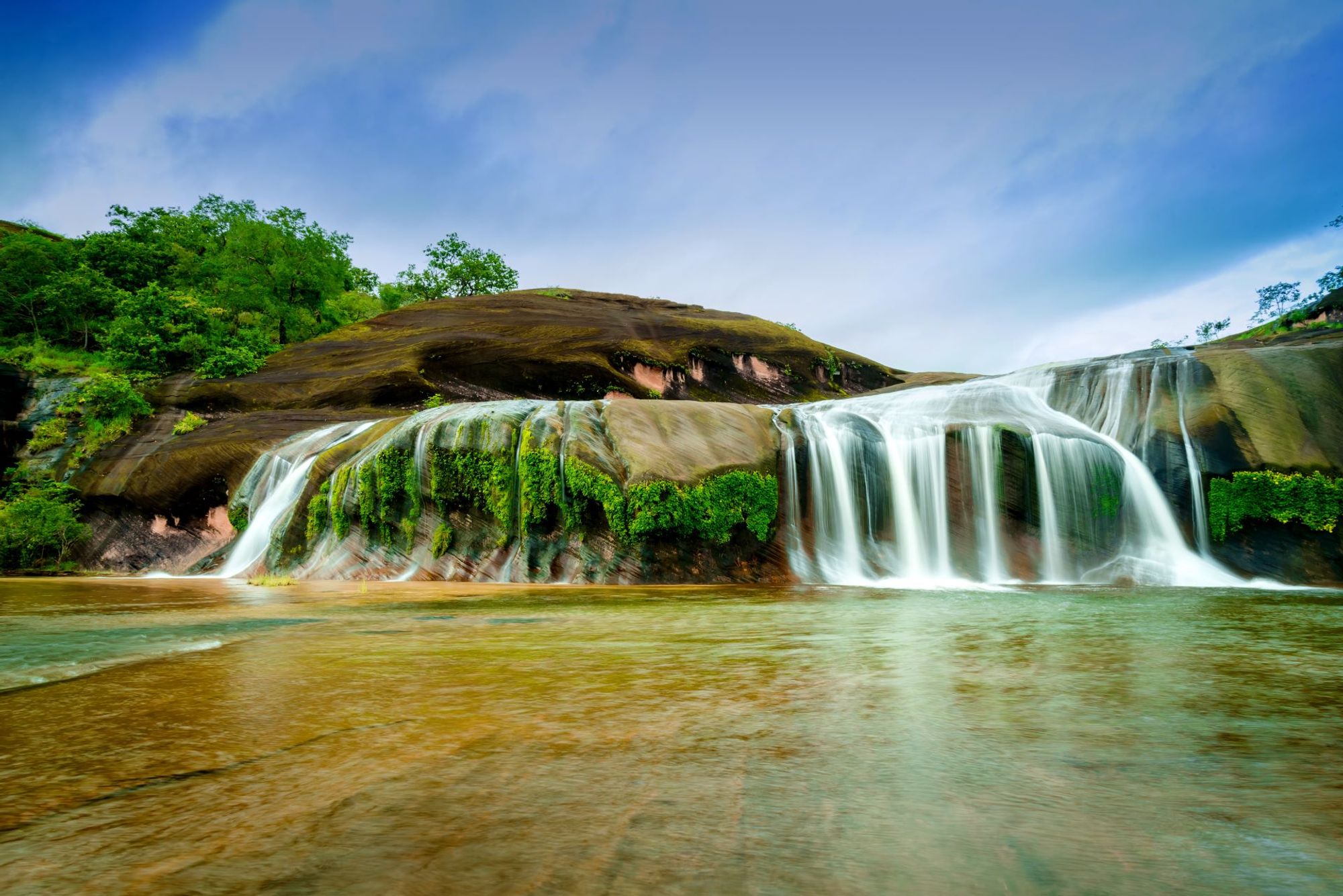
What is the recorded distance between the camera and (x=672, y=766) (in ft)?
7.25

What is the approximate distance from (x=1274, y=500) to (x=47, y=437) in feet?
113

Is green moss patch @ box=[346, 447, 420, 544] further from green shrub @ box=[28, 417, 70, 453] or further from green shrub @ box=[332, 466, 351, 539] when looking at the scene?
green shrub @ box=[28, 417, 70, 453]

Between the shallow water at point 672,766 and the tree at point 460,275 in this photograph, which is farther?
the tree at point 460,275

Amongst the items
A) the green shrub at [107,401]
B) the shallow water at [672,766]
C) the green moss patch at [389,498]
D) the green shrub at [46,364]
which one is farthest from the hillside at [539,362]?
the shallow water at [672,766]

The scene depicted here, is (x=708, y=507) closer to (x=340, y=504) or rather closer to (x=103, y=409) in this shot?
(x=340, y=504)

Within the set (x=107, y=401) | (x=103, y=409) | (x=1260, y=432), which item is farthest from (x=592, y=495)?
(x=103, y=409)

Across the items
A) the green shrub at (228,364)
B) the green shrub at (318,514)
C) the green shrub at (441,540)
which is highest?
the green shrub at (228,364)

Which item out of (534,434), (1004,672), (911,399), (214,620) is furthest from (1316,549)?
(214,620)

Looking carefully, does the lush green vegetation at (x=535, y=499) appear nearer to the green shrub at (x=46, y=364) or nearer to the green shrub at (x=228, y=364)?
the green shrub at (x=228, y=364)

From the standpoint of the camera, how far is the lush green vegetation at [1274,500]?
13.8 meters

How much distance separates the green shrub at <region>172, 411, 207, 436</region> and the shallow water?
20862 millimetres

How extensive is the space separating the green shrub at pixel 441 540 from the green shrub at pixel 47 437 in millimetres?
17164

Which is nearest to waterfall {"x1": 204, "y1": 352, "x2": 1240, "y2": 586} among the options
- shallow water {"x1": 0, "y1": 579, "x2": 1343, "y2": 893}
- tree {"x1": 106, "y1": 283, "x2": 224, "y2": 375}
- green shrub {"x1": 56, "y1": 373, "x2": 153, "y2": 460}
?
shallow water {"x1": 0, "y1": 579, "x2": 1343, "y2": 893}

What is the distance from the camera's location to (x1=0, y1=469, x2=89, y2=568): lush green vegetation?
1920 centimetres
